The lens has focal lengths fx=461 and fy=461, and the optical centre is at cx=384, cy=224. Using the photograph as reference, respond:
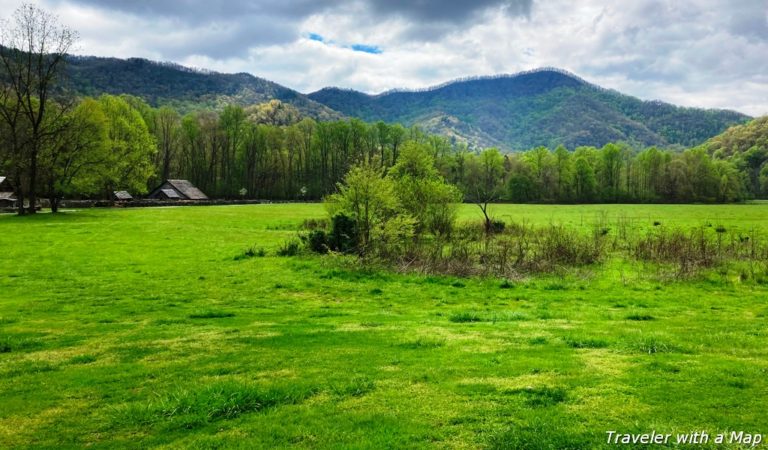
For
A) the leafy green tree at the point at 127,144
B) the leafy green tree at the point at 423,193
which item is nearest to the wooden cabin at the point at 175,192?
the leafy green tree at the point at 127,144

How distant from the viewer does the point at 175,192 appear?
305 feet

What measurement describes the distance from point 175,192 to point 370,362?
9395 cm


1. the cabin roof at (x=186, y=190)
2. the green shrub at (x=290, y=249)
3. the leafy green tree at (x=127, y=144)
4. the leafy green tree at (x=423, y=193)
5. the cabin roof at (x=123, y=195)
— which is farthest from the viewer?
the cabin roof at (x=186, y=190)

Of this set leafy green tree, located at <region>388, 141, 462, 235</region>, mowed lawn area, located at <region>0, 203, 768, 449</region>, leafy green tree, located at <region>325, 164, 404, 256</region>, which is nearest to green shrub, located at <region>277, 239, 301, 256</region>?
leafy green tree, located at <region>325, 164, 404, 256</region>

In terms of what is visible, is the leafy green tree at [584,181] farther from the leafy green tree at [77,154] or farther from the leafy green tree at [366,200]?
the leafy green tree at [77,154]

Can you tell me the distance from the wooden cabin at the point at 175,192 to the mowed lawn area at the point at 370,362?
75722 millimetres

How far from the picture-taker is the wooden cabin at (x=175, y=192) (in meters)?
91.4

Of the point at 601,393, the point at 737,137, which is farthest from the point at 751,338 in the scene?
the point at 737,137

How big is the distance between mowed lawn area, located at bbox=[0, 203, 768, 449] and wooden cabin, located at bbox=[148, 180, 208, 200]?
75.7 meters

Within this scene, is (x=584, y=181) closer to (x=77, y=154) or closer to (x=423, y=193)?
(x=423, y=193)

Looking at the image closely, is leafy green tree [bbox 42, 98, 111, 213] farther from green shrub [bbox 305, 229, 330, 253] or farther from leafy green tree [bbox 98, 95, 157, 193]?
green shrub [bbox 305, 229, 330, 253]

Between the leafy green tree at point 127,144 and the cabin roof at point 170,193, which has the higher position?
the leafy green tree at point 127,144

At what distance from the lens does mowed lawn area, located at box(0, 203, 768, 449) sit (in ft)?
20.8

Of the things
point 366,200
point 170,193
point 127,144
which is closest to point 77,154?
point 127,144
